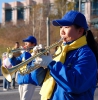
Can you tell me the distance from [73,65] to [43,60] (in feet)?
0.86

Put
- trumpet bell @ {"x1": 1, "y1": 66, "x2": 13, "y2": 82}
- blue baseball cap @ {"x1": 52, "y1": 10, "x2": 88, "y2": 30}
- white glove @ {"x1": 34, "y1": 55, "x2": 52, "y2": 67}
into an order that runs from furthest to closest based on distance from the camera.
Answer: trumpet bell @ {"x1": 1, "y1": 66, "x2": 13, "y2": 82}, blue baseball cap @ {"x1": 52, "y1": 10, "x2": 88, "y2": 30}, white glove @ {"x1": 34, "y1": 55, "x2": 52, "y2": 67}

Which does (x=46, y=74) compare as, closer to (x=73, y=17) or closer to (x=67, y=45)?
(x=67, y=45)

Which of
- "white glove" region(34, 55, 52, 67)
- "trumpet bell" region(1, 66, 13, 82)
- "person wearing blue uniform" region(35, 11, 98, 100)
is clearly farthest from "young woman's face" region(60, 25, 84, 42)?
"trumpet bell" region(1, 66, 13, 82)

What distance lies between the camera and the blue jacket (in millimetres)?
2838

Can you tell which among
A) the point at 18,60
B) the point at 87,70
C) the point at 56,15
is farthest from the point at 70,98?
the point at 56,15

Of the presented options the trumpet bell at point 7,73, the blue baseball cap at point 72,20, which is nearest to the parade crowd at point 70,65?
the blue baseball cap at point 72,20

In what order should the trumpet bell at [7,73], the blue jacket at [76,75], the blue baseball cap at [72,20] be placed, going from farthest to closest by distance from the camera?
1. the trumpet bell at [7,73]
2. the blue baseball cap at [72,20]
3. the blue jacket at [76,75]

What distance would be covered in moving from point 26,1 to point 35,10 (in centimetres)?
3051

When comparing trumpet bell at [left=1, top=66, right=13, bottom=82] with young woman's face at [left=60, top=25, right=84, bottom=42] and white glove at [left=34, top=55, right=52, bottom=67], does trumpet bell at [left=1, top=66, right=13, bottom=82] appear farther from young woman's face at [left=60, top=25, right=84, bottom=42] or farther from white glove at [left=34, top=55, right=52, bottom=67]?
young woman's face at [left=60, top=25, right=84, bottom=42]

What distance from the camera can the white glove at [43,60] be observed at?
9.80ft

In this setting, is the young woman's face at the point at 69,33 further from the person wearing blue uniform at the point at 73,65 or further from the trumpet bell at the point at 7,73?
the trumpet bell at the point at 7,73

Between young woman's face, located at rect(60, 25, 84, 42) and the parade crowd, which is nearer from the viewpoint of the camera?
the parade crowd

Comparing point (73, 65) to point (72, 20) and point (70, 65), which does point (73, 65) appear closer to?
point (70, 65)

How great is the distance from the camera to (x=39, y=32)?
39.8 m
